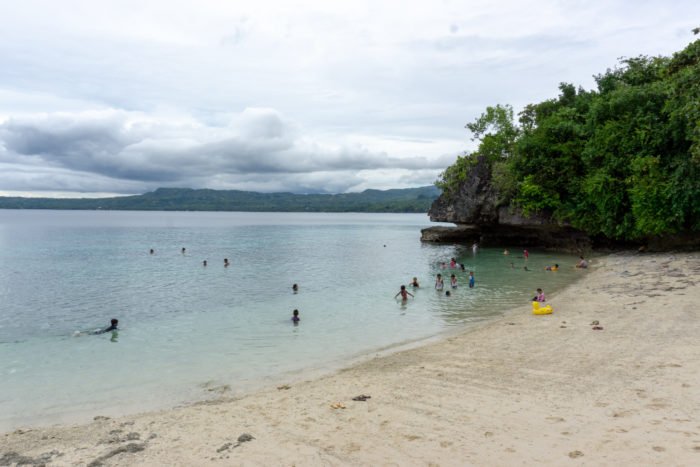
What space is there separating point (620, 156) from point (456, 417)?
108 ft

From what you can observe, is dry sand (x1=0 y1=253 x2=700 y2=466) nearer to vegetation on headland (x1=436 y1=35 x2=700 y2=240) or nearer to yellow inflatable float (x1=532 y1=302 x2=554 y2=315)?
yellow inflatable float (x1=532 y1=302 x2=554 y2=315)

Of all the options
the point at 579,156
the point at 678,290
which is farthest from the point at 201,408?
the point at 579,156

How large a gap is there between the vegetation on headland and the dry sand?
797 inches

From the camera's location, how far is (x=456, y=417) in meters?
8.58

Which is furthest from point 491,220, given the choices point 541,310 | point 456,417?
point 456,417

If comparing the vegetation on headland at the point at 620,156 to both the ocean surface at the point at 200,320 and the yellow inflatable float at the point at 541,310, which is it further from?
the yellow inflatable float at the point at 541,310

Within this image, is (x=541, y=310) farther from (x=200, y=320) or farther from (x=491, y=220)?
(x=491, y=220)

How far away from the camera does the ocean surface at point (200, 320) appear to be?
42.1 ft

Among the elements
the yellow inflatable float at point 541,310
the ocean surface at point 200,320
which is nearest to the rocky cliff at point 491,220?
the ocean surface at point 200,320

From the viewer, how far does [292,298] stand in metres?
26.7

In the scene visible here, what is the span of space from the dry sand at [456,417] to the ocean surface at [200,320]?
2.07 meters

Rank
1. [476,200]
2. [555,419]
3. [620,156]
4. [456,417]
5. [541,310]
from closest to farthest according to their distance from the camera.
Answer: [555,419] → [456,417] → [541,310] → [620,156] → [476,200]

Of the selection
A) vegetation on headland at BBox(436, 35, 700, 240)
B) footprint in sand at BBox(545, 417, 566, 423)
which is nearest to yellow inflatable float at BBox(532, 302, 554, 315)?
footprint in sand at BBox(545, 417, 566, 423)

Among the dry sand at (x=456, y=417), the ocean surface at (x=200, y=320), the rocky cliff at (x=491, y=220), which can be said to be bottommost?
the ocean surface at (x=200, y=320)
